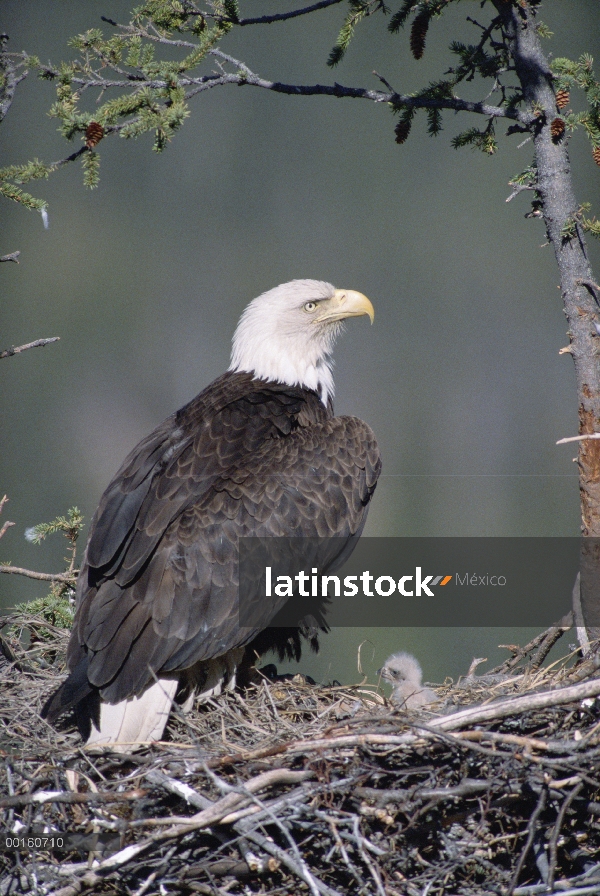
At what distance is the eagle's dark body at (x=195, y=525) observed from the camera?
297cm

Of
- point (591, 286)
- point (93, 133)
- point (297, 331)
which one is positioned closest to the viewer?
point (93, 133)

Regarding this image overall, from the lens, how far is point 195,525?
10.1 feet

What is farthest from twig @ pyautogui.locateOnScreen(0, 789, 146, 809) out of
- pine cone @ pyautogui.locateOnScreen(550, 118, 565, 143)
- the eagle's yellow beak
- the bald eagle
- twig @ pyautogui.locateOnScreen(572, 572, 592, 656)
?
pine cone @ pyautogui.locateOnScreen(550, 118, 565, 143)

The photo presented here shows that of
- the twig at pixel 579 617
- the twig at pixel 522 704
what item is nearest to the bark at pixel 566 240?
the twig at pixel 579 617

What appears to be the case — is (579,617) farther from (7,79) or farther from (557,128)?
(7,79)

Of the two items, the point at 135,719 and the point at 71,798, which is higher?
the point at 135,719

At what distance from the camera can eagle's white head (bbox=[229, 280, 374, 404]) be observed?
3957 millimetres

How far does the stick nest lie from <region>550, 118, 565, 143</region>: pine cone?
179cm

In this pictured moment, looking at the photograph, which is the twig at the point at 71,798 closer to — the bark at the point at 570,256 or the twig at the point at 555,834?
the twig at the point at 555,834

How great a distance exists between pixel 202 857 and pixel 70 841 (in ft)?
1.13

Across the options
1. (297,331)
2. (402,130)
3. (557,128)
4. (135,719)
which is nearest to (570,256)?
(557,128)

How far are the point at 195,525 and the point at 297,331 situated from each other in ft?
4.03

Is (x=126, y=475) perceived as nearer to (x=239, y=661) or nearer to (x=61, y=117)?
(x=239, y=661)

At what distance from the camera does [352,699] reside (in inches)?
134
